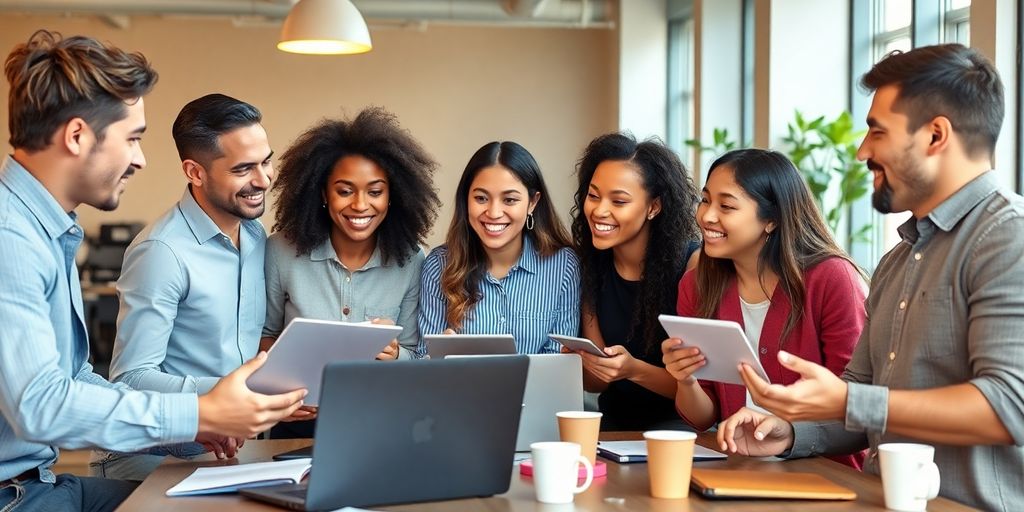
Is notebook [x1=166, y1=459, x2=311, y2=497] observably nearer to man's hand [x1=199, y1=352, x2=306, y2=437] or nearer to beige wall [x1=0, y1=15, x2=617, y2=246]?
man's hand [x1=199, y1=352, x2=306, y2=437]

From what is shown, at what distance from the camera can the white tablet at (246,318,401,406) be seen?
6.48 feet

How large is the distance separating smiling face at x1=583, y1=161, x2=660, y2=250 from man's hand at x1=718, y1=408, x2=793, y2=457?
3.18ft

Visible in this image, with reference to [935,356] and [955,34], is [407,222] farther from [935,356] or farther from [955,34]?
[955,34]

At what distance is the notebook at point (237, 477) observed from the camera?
6.33ft

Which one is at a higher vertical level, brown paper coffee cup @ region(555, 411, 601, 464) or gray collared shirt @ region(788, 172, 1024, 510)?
gray collared shirt @ region(788, 172, 1024, 510)

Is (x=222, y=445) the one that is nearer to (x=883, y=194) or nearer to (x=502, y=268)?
→ (x=502, y=268)

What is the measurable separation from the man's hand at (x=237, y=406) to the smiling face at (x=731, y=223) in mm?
1188

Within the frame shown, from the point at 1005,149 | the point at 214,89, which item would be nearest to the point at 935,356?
the point at 1005,149

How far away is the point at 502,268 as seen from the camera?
3.24 metres

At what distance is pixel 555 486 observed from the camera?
1.83m

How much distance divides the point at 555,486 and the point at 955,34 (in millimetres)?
3737

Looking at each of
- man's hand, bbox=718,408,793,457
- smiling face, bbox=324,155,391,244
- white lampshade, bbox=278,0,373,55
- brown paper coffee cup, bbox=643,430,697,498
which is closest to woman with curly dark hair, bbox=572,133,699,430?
smiling face, bbox=324,155,391,244

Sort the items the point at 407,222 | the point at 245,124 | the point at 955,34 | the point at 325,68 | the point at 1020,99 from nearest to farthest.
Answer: the point at 245,124 < the point at 407,222 < the point at 1020,99 < the point at 955,34 < the point at 325,68

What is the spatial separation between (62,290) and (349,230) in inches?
42.3
